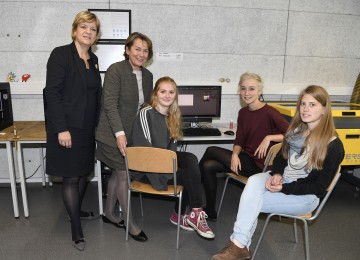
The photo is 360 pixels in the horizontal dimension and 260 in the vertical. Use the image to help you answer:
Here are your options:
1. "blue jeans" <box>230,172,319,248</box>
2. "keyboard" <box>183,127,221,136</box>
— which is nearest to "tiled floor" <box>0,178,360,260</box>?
"blue jeans" <box>230,172,319,248</box>

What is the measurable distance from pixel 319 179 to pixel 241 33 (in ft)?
6.78

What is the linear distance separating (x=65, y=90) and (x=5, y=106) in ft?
3.88

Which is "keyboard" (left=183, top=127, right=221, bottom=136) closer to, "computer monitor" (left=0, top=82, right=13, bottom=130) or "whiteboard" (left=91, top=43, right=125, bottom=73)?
"whiteboard" (left=91, top=43, right=125, bottom=73)

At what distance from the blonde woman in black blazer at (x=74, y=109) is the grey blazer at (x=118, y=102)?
0.07 meters

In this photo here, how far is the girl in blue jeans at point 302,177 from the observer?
73.0 inches

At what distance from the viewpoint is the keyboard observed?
2929 millimetres

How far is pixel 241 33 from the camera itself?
3457 millimetres

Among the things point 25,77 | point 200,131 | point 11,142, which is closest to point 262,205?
point 200,131

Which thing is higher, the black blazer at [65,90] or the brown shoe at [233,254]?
the black blazer at [65,90]

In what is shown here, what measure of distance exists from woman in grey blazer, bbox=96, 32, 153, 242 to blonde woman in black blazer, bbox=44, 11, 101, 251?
94 mm

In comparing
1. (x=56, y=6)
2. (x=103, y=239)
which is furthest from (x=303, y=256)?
(x=56, y=6)

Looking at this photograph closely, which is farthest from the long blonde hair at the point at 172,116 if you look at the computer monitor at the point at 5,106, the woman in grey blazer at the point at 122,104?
the computer monitor at the point at 5,106

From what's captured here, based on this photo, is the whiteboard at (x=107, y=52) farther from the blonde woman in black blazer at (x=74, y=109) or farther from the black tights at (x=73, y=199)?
the black tights at (x=73, y=199)

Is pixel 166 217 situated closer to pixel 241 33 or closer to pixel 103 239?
pixel 103 239
